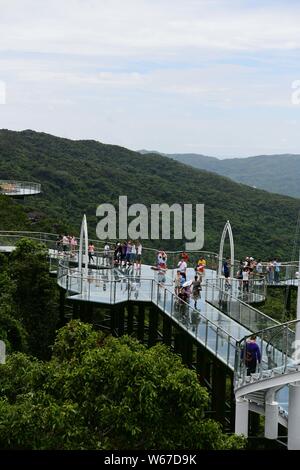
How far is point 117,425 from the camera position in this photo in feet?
45.1

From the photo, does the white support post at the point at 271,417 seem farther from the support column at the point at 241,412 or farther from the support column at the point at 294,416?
the support column at the point at 294,416

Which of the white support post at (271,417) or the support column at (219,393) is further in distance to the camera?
the support column at (219,393)

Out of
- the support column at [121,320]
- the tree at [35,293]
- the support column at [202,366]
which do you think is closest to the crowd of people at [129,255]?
the support column at [121,320]

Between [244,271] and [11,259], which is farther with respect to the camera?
[11,259]

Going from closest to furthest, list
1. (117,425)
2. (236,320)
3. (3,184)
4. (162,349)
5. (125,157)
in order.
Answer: (117,425) < (162,349) < (236,320) < (3,184) < (125,157)

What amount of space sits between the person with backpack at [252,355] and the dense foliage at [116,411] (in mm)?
4158

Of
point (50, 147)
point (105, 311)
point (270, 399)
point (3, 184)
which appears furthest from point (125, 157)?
point (270, 399)

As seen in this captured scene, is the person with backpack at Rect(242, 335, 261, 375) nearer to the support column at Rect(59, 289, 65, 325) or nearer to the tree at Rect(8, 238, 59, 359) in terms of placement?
the support column at Rect(59, 289, 65, 325)

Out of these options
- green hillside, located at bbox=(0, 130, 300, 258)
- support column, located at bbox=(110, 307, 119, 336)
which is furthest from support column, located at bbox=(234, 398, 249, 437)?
green hillside, located at bbox=(0, 130, 300, 258)

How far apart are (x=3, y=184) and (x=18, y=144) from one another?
64.7m

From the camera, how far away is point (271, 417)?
19641 mm

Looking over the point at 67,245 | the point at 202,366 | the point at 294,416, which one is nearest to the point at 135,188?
the point at 67,245

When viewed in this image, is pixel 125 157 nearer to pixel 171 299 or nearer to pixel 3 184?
pixel 3 184

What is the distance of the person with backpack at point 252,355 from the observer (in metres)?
19.1
